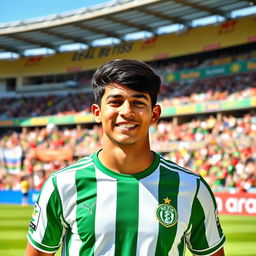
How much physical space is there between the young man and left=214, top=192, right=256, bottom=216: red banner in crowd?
55.0ft

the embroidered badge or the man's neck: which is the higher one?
the man's neck

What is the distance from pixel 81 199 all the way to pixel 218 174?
2021 centimetres

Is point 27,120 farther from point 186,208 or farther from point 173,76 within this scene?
point 186,208

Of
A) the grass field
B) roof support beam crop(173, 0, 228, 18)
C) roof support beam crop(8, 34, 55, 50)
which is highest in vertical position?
roof support beam crop(173, 0, 228, 18)

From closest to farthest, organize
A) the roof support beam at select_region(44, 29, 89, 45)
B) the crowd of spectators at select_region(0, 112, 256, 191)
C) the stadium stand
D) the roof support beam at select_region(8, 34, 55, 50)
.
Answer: the crowd of spectators at select_region(0, 112, 256, 191) < the stadium stand < the roof support beam at select_region(44, 29, 89, 45) < the roof support beam at select_region(8, 34, 55, 50)

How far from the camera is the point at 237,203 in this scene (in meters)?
19.4

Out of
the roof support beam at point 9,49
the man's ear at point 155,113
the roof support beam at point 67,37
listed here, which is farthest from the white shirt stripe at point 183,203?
the roof support beam at point 9,49

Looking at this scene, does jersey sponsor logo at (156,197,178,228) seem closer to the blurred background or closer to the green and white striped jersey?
the green and white striped jersey

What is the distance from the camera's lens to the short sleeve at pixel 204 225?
2.59 meters

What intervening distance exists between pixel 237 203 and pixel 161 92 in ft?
55.9

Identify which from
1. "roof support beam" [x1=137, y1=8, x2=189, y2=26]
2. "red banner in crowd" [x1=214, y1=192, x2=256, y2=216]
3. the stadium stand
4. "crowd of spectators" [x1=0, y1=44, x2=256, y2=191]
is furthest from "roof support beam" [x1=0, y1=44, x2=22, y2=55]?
"red banner in crowd" [x1=214, y1=192, x2=256, y2=216]

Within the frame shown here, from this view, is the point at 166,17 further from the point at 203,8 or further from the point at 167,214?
the point at 167,214

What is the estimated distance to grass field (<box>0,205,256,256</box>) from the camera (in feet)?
32.0

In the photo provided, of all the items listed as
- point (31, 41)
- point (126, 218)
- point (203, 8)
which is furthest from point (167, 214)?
point (31, 41)
